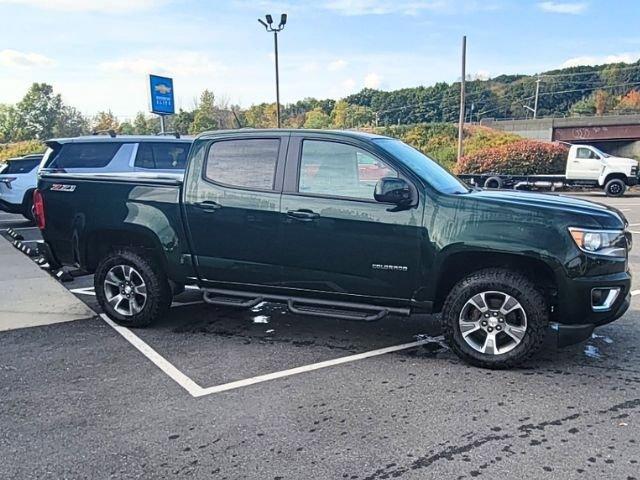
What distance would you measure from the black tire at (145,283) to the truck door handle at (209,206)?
2.86 feet

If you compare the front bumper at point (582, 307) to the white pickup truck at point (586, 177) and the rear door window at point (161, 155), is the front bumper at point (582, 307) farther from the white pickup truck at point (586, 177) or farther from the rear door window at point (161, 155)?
the white pickup truck at point (586, 177)

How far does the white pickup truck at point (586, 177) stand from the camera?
837 inches

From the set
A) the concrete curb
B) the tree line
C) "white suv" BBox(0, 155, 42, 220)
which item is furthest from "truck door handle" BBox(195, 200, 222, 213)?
the tree line

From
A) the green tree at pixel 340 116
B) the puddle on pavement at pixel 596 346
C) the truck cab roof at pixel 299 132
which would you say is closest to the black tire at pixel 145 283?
the truck cab roof at pixel 299 132

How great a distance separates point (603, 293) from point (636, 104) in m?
74.2

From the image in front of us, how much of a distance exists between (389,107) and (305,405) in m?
79.5

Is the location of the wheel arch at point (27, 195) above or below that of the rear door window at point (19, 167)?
below

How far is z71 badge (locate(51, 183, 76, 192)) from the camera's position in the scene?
5488 mm

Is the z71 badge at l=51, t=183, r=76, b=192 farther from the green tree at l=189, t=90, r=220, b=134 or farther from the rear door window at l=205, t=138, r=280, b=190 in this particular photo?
the green tree at l=189, t=90, r=220, b=134

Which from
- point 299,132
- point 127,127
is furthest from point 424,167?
point 127,127

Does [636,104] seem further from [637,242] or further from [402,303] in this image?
[402,303]

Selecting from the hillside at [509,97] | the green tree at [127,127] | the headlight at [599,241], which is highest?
the hillside at [509,97]

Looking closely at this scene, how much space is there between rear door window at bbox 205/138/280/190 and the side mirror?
1016 millimetres

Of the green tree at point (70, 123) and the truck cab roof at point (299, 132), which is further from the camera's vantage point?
the green tree at point (70, 123)
